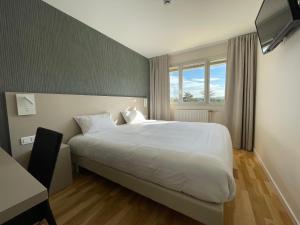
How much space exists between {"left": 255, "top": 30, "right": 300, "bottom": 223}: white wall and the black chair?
2.03 m

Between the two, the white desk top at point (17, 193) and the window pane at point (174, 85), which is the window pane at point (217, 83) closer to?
the window pane at point (174, 85)

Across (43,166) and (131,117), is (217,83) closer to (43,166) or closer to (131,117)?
(131,117)

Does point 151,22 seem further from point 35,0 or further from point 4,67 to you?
point 4,67

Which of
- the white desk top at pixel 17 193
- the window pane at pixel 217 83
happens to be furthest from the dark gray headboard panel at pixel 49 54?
the window pane at pixel 217 83

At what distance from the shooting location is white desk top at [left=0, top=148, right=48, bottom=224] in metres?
0.55

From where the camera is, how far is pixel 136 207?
1.50m

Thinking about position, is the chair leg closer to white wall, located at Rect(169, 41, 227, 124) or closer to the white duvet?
the white duvet

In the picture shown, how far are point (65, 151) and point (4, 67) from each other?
124 centimetres

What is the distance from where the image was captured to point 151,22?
2504 millimetres

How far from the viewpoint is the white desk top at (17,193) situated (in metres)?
0.55

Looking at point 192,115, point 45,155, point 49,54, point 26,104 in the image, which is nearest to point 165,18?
point 49,54

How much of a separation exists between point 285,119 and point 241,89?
171cm

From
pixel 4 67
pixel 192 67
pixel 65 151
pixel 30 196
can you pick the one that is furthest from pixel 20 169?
pixel 192 67

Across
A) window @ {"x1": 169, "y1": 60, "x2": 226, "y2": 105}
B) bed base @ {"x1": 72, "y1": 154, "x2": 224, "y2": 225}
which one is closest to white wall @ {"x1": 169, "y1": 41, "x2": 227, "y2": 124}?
window @ {"x1": 169, "y1": 60, "x2": 226, "y2": 105}
